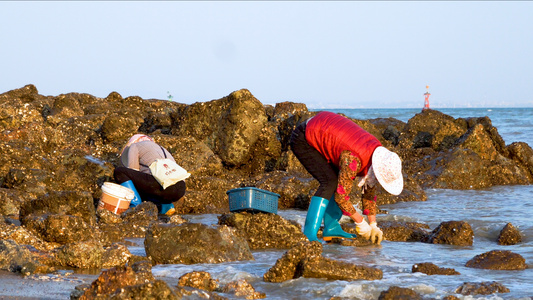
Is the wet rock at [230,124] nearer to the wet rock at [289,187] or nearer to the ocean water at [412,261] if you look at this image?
the wet rock at [289,187]

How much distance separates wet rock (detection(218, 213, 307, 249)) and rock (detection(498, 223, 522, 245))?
88.8 inches

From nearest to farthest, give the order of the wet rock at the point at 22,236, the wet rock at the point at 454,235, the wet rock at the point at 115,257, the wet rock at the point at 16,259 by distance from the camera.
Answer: the wet rock at the point at 16,259 < the wet rock at the point at 115,257 < the wet rock at the point at 22,236 < the wet rock at the point at 454,235

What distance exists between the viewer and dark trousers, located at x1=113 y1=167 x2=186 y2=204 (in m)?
8.28

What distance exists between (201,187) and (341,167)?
4.04m

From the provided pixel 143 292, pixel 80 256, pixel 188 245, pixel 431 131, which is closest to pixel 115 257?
pixel 80 256

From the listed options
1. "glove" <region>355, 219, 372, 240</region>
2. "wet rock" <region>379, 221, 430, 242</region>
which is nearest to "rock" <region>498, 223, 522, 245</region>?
"wet rock" <region>379, 221, 430, 242</region>

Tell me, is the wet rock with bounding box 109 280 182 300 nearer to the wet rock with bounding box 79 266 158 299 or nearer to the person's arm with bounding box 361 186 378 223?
the wet rock with bounding box 79 266 158 299

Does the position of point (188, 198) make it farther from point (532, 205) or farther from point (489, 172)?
point (489, 172)

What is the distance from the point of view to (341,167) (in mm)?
6016

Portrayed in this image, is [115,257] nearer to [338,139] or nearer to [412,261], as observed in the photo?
[338,139]

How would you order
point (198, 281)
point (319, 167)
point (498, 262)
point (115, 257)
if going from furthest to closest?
point (319, 167) → point (498, 262) → point (115, 257) → point (198, 281)

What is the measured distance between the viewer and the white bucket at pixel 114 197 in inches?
309

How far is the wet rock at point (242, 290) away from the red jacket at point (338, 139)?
74.4 inches

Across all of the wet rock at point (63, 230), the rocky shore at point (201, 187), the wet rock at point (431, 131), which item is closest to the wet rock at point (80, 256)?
the rocky shore at point (201, 187)
